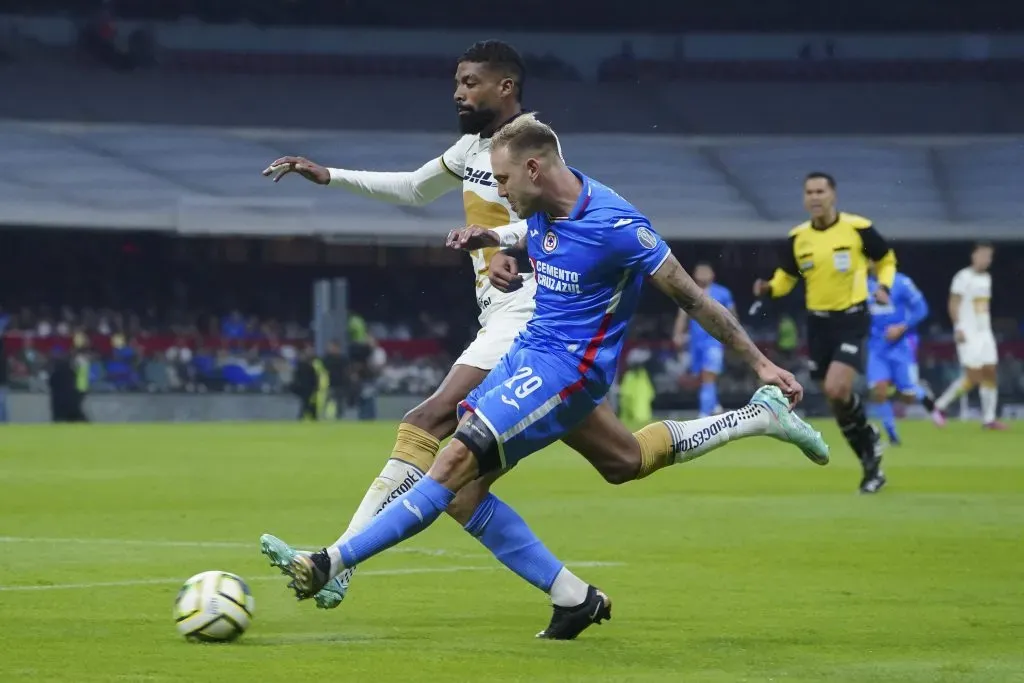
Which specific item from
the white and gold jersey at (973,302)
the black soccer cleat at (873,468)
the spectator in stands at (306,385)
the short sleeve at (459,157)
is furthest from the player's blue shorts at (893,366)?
the short sleeve at (459,157)

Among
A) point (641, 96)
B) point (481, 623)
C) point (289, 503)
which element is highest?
point (641, 96)

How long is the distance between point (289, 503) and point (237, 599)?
23.3 feet

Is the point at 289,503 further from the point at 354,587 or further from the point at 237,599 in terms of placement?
the point at 237,599

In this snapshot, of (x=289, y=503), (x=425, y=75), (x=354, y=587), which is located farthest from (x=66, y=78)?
(x=354, y=587)

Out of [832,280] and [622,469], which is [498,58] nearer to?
[622,469]

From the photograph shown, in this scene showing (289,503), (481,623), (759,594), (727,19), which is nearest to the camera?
(481,623)

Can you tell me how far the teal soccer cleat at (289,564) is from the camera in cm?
590

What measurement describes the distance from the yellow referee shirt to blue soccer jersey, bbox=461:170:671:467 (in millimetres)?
7663

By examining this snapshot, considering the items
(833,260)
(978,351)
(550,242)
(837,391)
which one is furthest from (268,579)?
(978,351)

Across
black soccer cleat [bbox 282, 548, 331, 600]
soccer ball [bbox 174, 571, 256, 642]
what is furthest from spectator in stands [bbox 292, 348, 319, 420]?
black soccer cleat [bbox 282, 548, 331, 600]

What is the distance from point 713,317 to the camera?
20.9ft

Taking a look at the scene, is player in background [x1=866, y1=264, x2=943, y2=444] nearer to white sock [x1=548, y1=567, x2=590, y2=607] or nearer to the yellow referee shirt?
the yellow referee shirt

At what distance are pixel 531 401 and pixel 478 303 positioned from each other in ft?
4.48

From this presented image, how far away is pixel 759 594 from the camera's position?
314 inches
